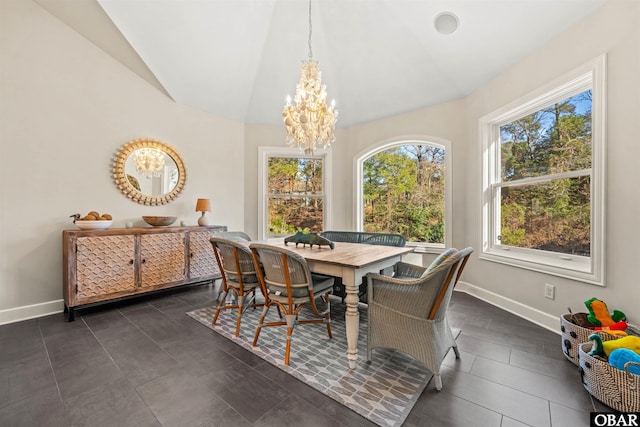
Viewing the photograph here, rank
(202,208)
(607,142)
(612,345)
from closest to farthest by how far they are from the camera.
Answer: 1. (612,345)
2. (607,142)
3. (202,208)

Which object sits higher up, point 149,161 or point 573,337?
point 149,161

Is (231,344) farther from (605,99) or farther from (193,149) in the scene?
(605,99)

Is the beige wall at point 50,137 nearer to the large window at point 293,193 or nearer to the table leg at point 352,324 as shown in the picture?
the large window at point 293,193

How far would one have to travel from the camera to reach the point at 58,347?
2.24 meters

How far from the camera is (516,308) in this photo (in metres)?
2.96

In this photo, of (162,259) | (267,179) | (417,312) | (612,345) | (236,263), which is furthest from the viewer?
(267,179)

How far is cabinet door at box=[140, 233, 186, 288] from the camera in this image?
3271 millimetres

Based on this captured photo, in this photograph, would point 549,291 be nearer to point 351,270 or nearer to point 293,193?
point 351,270

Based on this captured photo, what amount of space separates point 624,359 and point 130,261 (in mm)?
4282

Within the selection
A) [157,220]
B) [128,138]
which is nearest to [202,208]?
[157,220]

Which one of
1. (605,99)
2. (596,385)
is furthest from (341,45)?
(596,385)

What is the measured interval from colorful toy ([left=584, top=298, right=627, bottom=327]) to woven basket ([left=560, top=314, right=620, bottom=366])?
0.49ft

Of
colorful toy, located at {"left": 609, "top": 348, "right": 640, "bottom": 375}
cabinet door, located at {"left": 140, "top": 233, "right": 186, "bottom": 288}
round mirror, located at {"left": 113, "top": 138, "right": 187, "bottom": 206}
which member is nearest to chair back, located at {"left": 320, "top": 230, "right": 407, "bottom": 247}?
colorful toy, located at {"left": 609, "top": 348, "right": 640, "bottom": 375}

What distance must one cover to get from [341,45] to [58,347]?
4.64 metres
